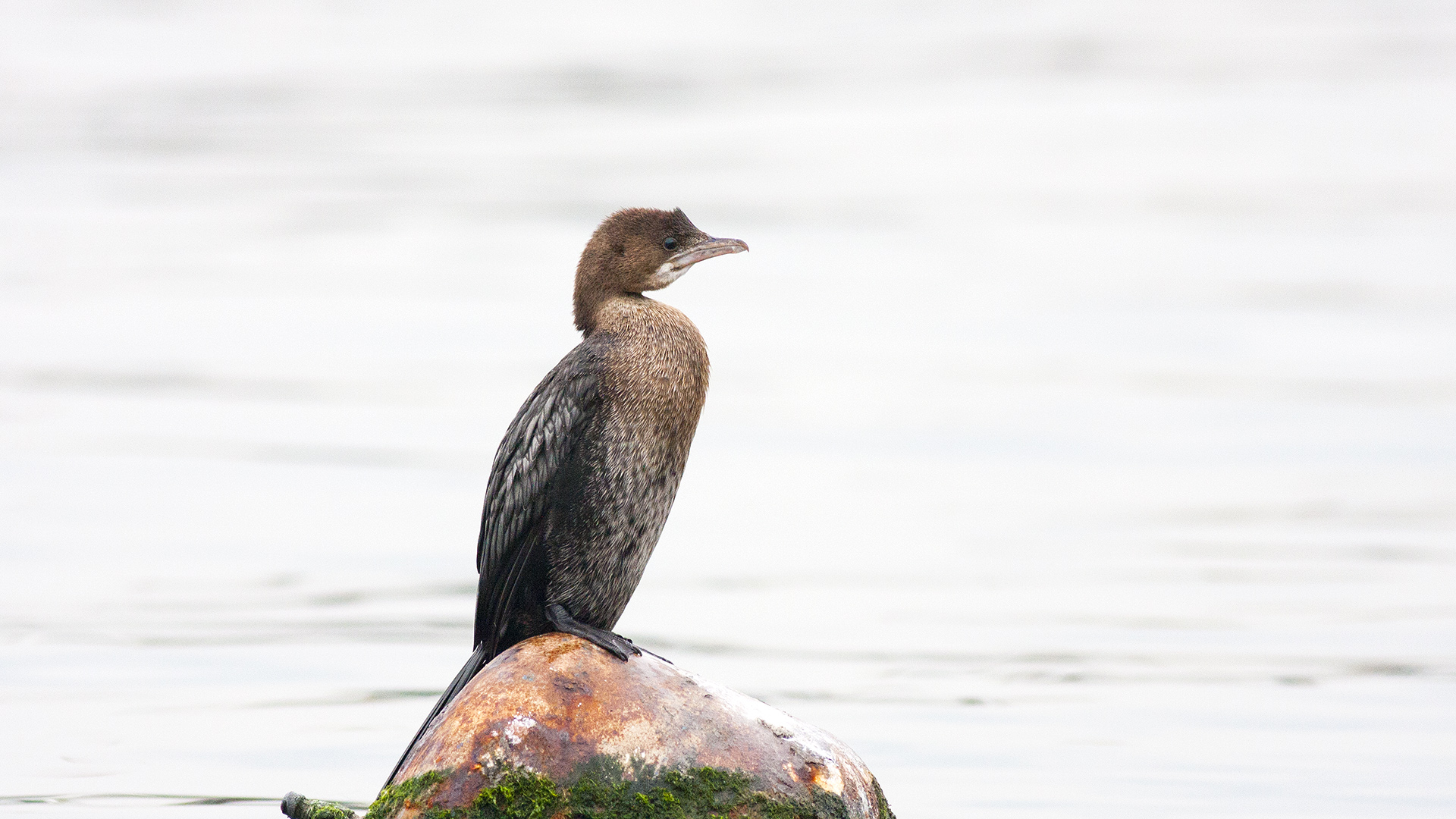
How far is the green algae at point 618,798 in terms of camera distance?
21.4 feet

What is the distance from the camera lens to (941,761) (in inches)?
369

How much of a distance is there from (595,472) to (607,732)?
0.94 meters

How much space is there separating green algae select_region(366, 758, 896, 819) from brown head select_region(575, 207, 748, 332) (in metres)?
1.74

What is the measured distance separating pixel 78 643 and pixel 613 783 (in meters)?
5.25

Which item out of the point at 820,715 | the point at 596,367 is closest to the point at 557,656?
the point at 596,367

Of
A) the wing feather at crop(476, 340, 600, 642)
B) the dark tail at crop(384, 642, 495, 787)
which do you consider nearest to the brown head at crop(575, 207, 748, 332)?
the wing feather at crop(476, 340, 600, 642)

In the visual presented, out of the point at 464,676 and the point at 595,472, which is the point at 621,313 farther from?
the point at 464,676

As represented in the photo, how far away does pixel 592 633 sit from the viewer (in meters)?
7.09

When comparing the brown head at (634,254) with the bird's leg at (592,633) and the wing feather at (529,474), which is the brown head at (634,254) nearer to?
the wing feather at (529,474)

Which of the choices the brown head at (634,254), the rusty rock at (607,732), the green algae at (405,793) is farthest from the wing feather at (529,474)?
the green algae at (405,793)

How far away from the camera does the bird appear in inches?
282

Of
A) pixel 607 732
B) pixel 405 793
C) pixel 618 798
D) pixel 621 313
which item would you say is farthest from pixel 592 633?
pixel 621 313

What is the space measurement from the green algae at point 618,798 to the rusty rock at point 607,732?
0.02m

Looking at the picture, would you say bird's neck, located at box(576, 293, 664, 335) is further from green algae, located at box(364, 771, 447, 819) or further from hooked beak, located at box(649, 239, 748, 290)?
green algae, located at box(364, 771, 447, 819)
